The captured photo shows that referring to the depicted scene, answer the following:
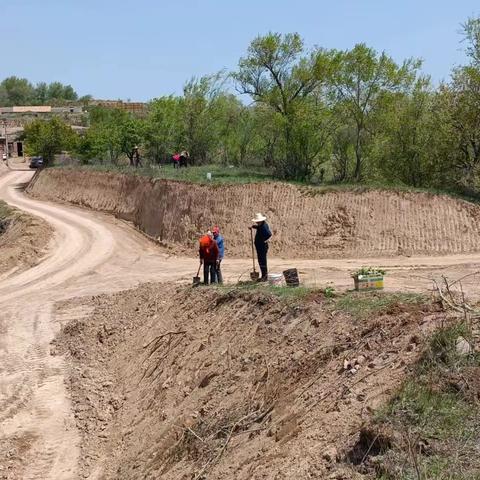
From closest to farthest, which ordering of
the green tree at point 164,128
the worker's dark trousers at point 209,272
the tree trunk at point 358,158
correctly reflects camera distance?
the worker's dark trousers at point 209,272 → the tree trunk at point 358,158 → the green tree at point 164,128

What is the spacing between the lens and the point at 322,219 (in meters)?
27.5

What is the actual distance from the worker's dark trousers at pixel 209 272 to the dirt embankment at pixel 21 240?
12267 millimetres

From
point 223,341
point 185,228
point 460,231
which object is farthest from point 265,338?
point 185,228

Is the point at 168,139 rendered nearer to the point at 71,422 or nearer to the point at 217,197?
the point at 217,197

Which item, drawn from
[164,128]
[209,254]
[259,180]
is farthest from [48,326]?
[164,128]

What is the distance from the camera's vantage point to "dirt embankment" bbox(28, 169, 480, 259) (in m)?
26.1

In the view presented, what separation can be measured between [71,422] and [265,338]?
4.81m

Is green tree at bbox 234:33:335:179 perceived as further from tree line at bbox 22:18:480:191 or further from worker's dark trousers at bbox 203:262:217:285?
worker's dark trousers at bbox 203:262:217:285

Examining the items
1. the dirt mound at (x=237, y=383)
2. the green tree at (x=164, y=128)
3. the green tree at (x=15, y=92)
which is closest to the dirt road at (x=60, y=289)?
the dirt mound at (x=237, y=383)

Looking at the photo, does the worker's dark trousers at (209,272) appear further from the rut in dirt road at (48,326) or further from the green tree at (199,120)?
the green tree at (199,120)

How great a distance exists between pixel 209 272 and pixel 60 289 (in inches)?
330

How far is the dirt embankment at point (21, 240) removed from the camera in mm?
28734

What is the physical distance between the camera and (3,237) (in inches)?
1347

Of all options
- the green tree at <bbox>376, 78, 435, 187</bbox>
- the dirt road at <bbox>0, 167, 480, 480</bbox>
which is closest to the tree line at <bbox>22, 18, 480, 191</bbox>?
the green tree at <bbox>376, 78, 435, 187</bbox>
